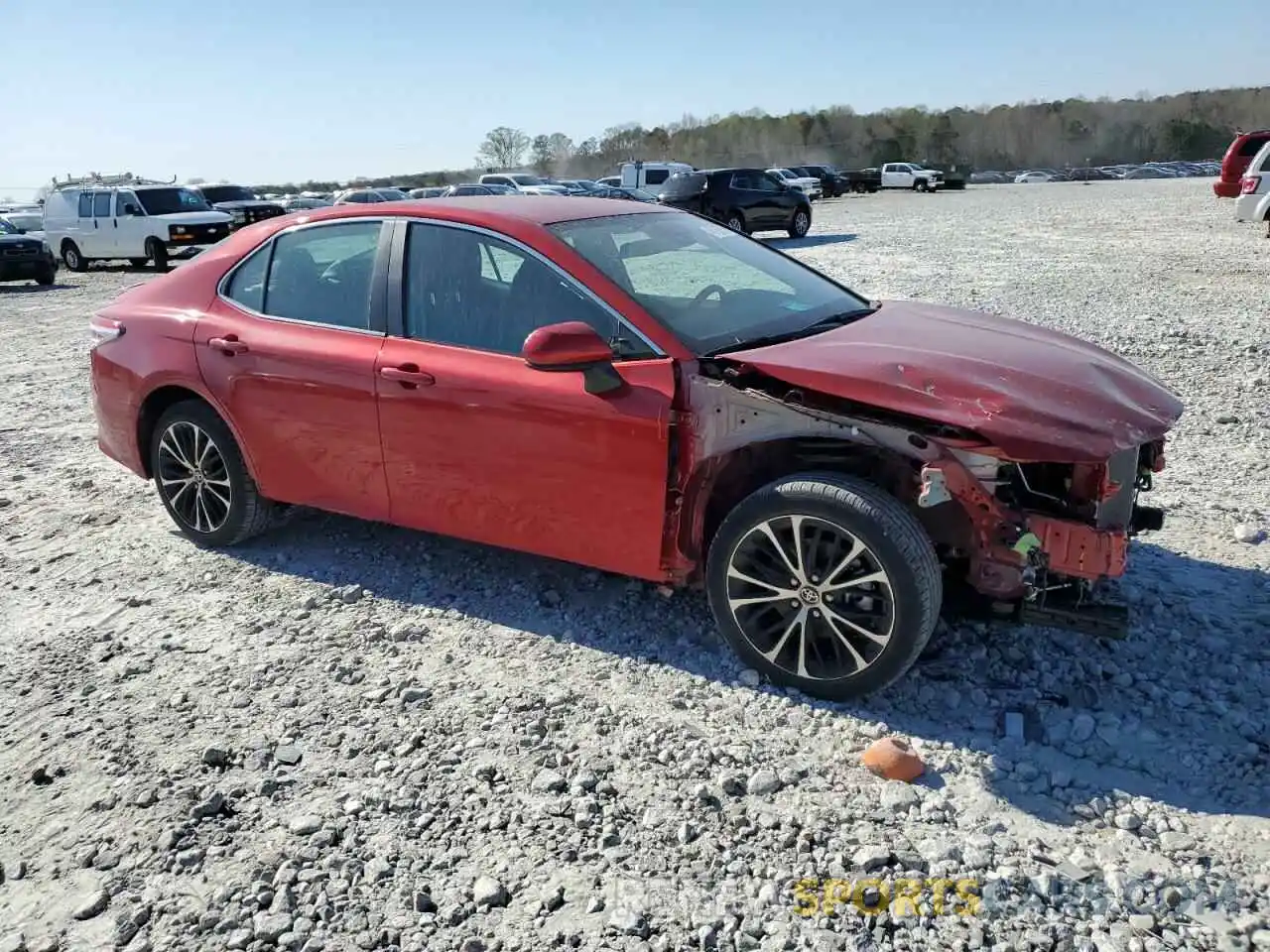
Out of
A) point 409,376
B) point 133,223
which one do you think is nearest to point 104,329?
point 409,376

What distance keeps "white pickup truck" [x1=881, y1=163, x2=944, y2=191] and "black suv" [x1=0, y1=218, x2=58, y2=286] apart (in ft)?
152

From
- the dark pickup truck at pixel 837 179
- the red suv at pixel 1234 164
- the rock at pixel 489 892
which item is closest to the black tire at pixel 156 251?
the rock at pixel 489 892

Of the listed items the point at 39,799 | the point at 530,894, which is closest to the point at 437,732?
the point at 530,894

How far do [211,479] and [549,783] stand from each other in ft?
9.31

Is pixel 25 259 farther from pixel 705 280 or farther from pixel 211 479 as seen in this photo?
pixel 705 280

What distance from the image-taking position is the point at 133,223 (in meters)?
23.6

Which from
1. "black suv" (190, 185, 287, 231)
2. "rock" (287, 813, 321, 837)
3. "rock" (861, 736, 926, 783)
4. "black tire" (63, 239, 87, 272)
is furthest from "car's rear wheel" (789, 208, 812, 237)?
"rock" (287, 813, 321, 837)

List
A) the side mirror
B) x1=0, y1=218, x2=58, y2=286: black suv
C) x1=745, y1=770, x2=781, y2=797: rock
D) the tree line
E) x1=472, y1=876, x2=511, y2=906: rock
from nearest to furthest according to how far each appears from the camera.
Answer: x1=472, y1=876, x2=511, y2=906: rock → x1=745, y1=770, x2=781, y2=797: rock → the side mirror → x1=0, y1=218, x2=58, y2=286: black suv → the tree line

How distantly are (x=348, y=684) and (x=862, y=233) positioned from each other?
77.3 feet

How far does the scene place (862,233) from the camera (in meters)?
25.6

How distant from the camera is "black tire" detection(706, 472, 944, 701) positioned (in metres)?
3.47

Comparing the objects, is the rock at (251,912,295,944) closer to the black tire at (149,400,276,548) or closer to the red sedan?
the red sedan

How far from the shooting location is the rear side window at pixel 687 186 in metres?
24.6

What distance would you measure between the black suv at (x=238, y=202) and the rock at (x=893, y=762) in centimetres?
2994
